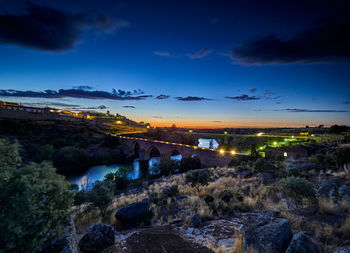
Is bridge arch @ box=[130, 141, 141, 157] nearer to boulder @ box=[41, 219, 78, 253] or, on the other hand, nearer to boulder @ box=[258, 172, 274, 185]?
boulder @ box=[258, 172, 274, 185]

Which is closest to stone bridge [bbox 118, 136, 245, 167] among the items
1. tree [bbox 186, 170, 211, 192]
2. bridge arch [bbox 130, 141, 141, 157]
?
A: bridge arch [bbox 130, 141, 141, 157]

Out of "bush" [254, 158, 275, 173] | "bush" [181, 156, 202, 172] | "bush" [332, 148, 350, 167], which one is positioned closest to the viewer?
"bush" [332, 148, 350, 167]

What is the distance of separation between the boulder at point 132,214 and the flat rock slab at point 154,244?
4.75ft

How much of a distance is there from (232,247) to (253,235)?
1080 mm

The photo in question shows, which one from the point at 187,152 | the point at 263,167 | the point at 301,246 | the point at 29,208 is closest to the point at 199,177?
the point at 263,167

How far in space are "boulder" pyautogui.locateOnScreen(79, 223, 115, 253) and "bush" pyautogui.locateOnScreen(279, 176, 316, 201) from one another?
8009mm

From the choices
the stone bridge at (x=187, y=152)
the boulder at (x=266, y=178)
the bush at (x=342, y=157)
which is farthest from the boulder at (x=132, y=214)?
the stone bridge at (x=187, y=152)

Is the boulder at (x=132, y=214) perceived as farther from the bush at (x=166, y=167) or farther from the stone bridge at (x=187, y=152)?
A: the bush at (x=166, y=167)

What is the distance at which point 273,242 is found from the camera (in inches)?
142

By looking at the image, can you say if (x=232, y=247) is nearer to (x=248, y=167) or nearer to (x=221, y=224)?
(x=221, y=224)

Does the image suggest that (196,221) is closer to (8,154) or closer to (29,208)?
(29,208)

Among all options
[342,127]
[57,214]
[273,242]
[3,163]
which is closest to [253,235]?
[273,242]

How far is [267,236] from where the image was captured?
3777mm

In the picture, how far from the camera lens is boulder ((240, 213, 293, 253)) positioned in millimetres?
3588
